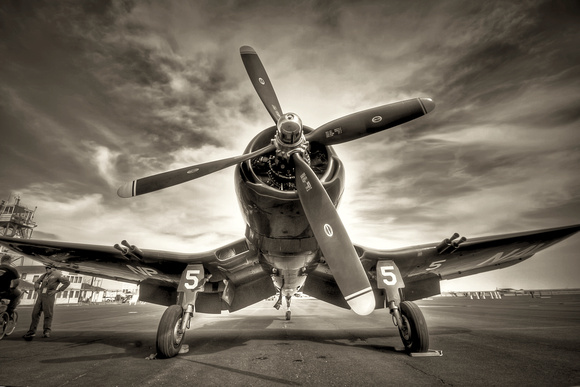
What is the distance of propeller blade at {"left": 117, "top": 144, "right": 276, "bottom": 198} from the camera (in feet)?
15.7

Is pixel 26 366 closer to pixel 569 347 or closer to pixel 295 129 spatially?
pixel 295 129

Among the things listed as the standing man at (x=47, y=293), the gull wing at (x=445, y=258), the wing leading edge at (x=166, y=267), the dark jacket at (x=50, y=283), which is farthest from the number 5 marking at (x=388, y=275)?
the standing man at (x=47, y=293)

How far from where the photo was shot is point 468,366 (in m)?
4.51

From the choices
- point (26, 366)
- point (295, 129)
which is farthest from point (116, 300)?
point (295, 129)

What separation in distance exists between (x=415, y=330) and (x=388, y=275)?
1.27 m

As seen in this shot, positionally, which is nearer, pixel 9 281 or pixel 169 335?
pixel 169 335

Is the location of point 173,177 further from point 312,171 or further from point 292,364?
point 292,364

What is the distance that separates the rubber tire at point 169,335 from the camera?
5094mm

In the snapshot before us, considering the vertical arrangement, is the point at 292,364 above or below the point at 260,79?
below

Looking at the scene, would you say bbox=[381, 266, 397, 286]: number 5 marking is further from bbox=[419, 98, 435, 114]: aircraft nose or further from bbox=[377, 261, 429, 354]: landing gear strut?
bbox=[419, 98, 435, 114]: aircraft nose

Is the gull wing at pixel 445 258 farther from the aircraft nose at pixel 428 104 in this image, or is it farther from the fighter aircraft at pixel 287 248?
the aircraft nose at pixel 428 104

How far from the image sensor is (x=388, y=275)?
643 centimetres

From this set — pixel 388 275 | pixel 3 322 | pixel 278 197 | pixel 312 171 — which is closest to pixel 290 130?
pixel 312 171

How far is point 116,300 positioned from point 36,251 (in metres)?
51.3
